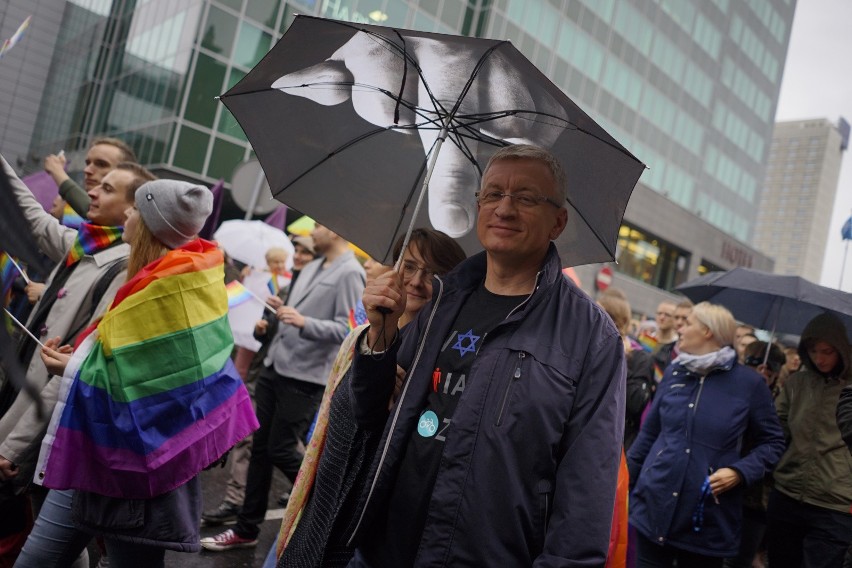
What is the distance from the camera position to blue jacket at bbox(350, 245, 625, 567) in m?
1.87

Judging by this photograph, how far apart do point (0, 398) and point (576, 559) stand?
2534mm

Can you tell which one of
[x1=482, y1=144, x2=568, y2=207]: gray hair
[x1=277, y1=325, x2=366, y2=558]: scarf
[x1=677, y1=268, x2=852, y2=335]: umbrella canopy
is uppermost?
[x1=677, y1=268, x2=852, y2=335]: umbrella canopy

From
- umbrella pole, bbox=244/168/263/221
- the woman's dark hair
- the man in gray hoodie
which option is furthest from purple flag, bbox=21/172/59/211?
the woman's dark hair

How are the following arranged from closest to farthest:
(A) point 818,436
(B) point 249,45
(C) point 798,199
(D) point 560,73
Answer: (A) point 818,436 → (B) point 249,45 → (D) point 560,73 → (C) point 798,199

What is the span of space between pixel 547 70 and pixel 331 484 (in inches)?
1155

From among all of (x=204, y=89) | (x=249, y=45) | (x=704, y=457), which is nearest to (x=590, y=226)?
(x=704, y=457)

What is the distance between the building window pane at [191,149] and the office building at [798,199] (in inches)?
2972

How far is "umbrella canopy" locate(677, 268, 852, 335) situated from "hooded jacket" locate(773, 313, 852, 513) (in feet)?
2.16

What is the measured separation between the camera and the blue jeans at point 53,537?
269 centimetres

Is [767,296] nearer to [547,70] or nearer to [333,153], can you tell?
[333,153]

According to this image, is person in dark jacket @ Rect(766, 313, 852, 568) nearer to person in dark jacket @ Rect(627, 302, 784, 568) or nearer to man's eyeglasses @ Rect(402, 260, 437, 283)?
person in dark jacket @ Rect(627, 302, 784, 568)

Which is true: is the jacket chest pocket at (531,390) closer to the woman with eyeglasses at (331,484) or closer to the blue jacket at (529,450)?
the blue jacket at (529,450)

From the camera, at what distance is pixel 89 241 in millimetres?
3205

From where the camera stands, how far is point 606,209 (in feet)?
8.76
